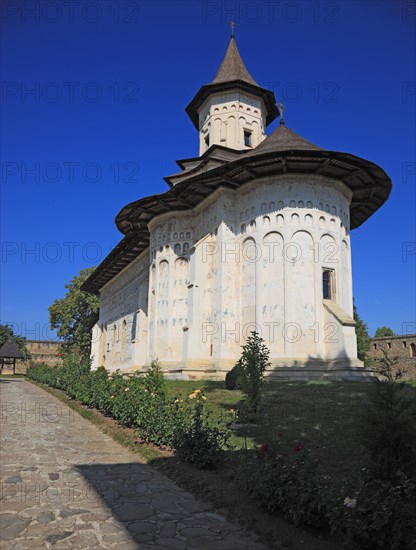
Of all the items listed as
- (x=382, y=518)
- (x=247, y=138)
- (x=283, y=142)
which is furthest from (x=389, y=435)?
(x=247, y=138)

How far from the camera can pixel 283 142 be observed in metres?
17.4

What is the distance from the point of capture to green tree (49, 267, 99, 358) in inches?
1689

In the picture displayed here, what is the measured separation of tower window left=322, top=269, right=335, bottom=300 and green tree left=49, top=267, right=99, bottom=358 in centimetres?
3041

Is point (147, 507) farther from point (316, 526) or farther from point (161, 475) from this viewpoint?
point (316, 526)

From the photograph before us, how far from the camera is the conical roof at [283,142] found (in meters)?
16.5

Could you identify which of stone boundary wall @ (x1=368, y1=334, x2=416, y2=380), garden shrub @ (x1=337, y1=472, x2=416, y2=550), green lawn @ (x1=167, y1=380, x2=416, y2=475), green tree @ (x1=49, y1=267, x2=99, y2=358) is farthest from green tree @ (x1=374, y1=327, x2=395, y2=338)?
garden shrub @ (x1=337, y1=472, x2=416, y2=550)

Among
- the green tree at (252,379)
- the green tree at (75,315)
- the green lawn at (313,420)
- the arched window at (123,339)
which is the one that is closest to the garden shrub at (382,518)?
the green lawn at (313,420)

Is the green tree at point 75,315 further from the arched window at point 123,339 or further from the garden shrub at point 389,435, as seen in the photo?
the garden shrub at point 389,435

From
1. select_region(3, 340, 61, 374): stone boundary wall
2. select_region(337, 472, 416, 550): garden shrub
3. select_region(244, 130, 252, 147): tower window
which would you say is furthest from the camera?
select_region(3, 340, 61, 374): stone boundary wall

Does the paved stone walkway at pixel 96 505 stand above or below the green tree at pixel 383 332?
below

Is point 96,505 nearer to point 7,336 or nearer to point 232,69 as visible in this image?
point 232,69

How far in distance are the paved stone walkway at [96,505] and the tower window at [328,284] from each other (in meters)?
10.8

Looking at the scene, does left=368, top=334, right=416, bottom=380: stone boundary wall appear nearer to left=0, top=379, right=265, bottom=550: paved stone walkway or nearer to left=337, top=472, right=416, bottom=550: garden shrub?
left=0, top=379, right=265, bottom=550: paved stone walkway

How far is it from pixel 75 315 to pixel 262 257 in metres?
31.7
